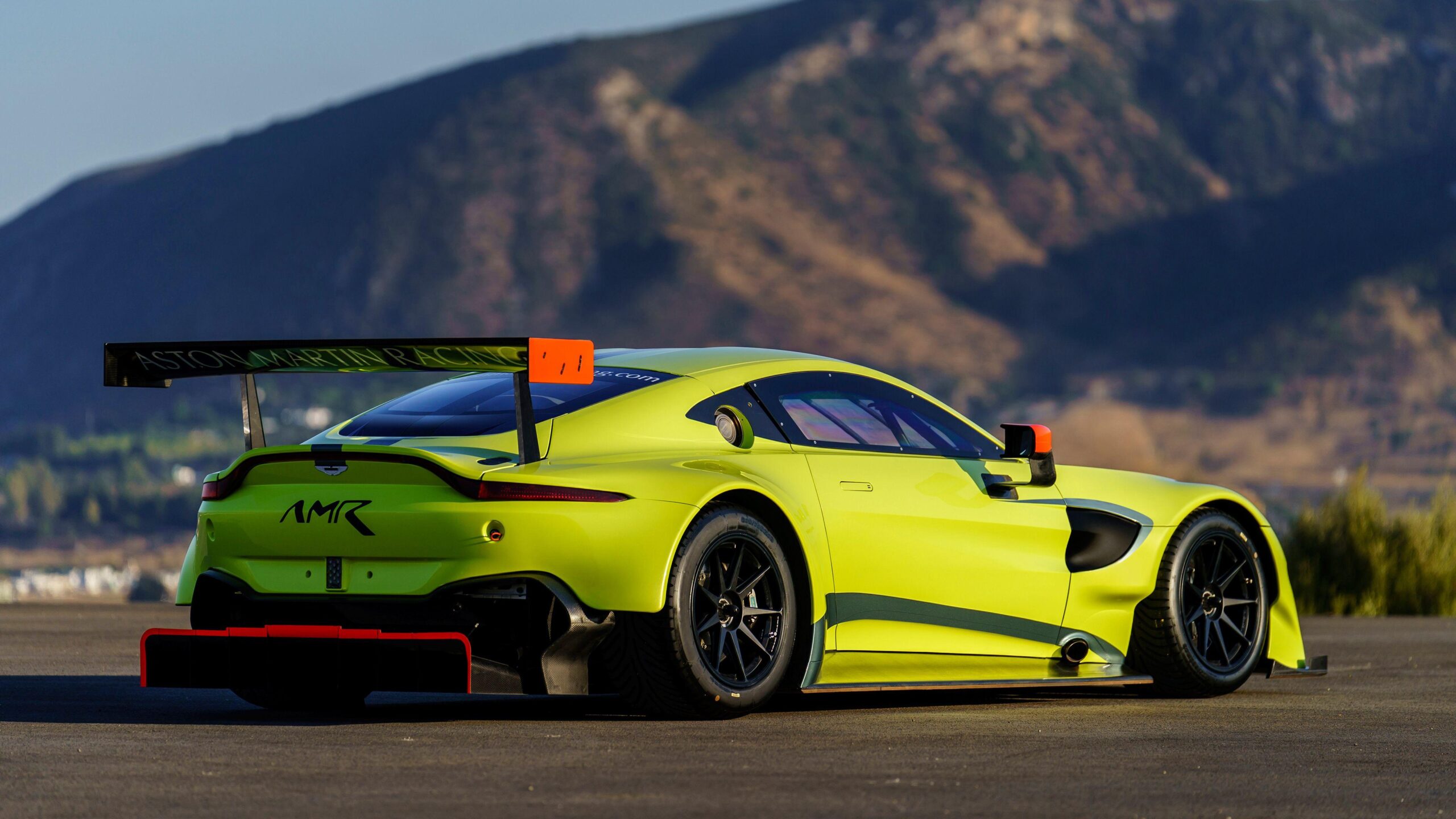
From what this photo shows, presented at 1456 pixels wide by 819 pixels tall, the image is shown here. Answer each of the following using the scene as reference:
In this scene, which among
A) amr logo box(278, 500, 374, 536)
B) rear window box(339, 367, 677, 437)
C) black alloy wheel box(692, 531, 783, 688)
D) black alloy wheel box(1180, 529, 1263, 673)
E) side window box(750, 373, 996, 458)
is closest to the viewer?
amr logo box(278, 500, 374, 536)

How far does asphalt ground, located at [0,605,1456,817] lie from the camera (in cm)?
575

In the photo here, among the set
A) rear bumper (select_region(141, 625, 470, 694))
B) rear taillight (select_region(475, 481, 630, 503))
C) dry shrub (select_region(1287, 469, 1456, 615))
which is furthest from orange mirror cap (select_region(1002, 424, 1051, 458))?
dry shrub (select_region(1287, 469, 1456, 615))

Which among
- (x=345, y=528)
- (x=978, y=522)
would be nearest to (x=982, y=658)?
(x=978, y=522)

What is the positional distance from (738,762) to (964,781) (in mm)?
721

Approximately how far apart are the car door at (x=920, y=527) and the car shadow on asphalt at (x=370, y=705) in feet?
1.24

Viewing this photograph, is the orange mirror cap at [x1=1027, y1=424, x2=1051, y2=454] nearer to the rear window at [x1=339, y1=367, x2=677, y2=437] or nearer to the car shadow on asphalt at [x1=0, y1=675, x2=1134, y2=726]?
the car shadow on asphalt at [x1=0, y1=675, x2=1134, y2=726]

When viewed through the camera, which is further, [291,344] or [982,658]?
[982,658]

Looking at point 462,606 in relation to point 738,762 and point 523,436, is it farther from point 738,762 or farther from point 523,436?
point 738,762

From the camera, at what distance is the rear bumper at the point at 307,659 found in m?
7.14

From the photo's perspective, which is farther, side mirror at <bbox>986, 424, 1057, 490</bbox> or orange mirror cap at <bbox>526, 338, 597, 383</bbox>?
side mirror at <bbox>986, 424, 1057, 490</bbox>

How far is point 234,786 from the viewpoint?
19.6 feet

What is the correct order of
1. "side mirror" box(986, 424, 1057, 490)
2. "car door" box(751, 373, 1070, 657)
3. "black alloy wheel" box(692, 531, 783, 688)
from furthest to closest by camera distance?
"side mirror" box(986, 424, 1057, 490)
"car door" box(751, 373, 1070, 657)
"black alloy wheel" box(692, 531, 783, 688)

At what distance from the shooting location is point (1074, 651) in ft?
29.1

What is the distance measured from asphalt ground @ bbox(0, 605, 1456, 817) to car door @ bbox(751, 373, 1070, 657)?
333 mm
